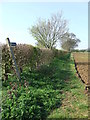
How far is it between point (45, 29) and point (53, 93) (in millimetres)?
34096

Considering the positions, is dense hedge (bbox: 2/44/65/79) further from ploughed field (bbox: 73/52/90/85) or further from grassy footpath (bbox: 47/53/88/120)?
ploughed field (bbox: 73/52/90/85)

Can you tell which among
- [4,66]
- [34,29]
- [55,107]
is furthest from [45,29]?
[55,107]

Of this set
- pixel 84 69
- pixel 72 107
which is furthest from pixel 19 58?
pixel 84 69

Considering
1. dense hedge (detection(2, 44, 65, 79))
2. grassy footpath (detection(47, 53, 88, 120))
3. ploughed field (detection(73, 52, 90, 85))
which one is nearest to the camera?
grassy footpath (detection(47, 53, 88, 120))

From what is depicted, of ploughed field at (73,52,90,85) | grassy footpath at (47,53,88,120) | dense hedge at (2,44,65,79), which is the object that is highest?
dense hedge at (2,44,65,79)

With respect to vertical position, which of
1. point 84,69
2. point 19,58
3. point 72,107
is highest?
point 19,58

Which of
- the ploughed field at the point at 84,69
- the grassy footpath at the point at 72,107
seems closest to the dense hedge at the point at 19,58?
the grassy footpath at the point at 72,107

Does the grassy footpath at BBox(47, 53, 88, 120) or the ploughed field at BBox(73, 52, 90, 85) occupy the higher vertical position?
the ploughed field at BBox(73, 52, 90, 85)

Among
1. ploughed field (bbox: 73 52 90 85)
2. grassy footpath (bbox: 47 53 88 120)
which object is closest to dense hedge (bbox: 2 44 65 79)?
grassy footpath (bbox: 47 53 88 120)

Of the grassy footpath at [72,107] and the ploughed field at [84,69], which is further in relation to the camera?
the ploughed field at [84,69]

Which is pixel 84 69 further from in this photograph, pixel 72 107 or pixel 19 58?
pixel 72 107

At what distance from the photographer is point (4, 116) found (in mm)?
3764

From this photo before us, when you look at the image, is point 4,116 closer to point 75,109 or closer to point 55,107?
point 55,107

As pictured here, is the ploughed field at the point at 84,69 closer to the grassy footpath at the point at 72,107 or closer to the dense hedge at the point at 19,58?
the grassy footpath at the point at 72,107
